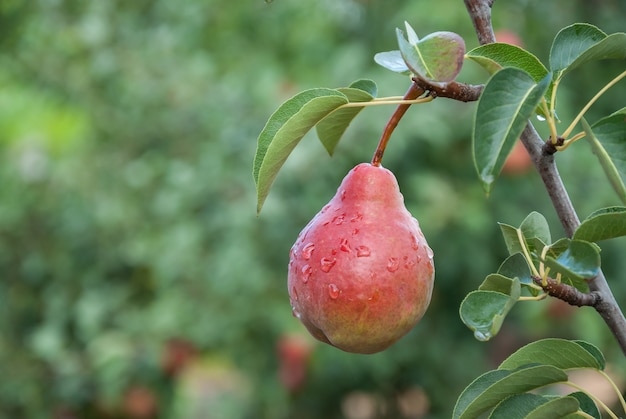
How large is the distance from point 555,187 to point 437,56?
134 millimetres

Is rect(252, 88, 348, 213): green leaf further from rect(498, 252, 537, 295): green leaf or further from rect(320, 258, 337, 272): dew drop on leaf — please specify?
rect(498, 252, 537, 295): green leaf

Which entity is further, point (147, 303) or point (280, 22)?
point (280, 22)

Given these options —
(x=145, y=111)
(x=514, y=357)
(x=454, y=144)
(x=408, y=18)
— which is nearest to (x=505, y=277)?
(x=514, y=357)

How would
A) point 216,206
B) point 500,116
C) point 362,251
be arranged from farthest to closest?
point 216,206
point 362,251
point 500,116

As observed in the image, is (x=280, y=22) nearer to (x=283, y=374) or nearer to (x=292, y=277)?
(x=283, y=374)

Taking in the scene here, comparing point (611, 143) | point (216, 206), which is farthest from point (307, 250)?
point (216, 206)

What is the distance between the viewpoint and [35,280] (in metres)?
2.41

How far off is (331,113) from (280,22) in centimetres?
207

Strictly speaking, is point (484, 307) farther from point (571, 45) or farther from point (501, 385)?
point (571, 45)

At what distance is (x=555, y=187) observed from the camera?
61cm

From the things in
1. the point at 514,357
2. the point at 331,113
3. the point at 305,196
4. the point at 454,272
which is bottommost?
the point at 454,272

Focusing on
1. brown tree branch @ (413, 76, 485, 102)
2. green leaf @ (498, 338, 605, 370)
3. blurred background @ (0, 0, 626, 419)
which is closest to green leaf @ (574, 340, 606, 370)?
green leaf @ (498, 338, 605, 370)

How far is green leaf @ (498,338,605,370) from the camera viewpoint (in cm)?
64

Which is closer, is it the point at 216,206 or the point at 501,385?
the point at 501,385
